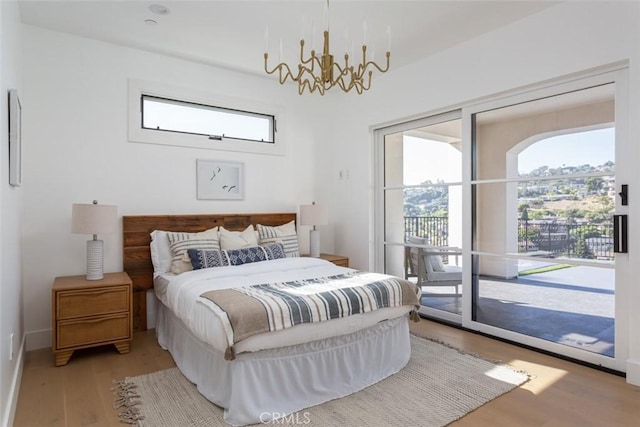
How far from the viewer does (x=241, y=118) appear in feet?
14.6

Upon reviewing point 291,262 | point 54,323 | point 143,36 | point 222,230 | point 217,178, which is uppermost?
point 143,36

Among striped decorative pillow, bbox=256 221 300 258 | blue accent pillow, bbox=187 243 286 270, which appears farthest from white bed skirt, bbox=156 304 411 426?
striped decorative pillow, bbox=256 221 300 258

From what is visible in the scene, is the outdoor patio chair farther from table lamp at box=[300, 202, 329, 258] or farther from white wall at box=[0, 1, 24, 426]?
white wall at box=[0, 1, 24, 426]

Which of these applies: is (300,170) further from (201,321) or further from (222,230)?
(201,321)

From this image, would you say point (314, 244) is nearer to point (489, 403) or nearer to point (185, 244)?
point (185, 244)

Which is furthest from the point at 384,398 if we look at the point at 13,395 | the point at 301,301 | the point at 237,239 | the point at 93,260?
the point at 93,260

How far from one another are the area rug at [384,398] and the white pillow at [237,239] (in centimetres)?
127

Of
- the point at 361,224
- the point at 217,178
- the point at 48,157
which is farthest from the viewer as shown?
the point at 361,224

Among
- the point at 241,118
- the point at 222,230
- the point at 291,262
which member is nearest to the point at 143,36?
the point at 241,118

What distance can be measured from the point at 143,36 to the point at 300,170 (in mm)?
2222

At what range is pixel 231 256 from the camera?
351 cm

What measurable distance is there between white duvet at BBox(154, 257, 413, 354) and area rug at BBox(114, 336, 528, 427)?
0.41 meters

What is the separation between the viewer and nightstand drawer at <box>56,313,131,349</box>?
9.41 feet

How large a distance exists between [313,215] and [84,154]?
237 centimetres
